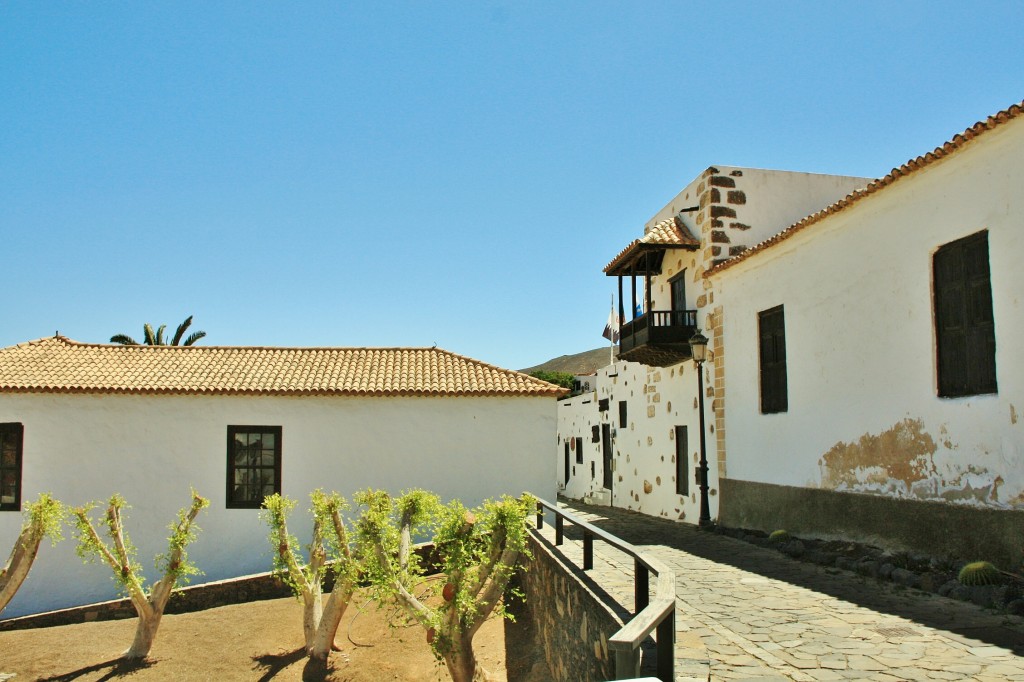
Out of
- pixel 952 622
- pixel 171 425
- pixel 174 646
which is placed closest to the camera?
pixel 952 622

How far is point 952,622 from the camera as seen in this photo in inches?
224

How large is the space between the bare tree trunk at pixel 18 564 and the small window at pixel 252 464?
290cm

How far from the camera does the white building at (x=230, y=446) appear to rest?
13148 mm

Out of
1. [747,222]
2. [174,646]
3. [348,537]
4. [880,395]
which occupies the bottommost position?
[174,646]

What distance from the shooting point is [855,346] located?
9250 mm

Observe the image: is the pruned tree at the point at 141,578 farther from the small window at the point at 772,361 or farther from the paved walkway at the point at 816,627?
the small window at the point at 772,361

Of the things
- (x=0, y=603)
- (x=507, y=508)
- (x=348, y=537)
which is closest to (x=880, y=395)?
(x=507, y=508)

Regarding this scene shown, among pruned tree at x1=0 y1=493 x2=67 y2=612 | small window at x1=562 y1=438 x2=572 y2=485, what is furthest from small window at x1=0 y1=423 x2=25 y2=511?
small window at x1=562 y1=438 x2=572 y2=485

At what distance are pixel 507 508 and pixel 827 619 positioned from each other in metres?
3.14

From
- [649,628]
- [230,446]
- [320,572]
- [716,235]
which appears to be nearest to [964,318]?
[649,628]

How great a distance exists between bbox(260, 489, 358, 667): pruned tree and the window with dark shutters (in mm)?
6994

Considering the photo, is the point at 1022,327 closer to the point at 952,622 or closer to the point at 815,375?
the point at 952,622

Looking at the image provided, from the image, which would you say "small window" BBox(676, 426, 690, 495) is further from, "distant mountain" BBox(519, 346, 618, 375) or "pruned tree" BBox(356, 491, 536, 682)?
"distant mountain" BBox(519, 346, 618, 375)

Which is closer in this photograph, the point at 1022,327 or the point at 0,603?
the point at 1022,327
